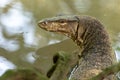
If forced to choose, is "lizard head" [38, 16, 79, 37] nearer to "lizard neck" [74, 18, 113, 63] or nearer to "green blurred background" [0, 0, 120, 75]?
"lizard neck" [74, 18, 113, 63]

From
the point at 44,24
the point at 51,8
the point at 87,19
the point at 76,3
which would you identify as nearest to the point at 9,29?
the point at 51,8

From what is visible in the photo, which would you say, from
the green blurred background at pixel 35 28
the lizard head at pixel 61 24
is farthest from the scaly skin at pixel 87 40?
the green blurred background at pixel 35 28

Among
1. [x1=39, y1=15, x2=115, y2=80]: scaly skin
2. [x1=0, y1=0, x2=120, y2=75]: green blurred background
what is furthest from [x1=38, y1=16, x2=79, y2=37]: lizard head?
[x1=0, y1=0, x2=120, y2=75]: green blurred background

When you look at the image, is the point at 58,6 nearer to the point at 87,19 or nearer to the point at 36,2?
the point at 36,2

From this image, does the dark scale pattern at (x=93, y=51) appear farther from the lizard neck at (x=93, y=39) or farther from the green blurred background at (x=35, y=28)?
the green blurred background at (x=35, y=28)

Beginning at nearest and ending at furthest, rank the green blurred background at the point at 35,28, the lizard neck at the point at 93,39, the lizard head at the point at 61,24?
the lizard head at the point at 61,24 → the lizard neck at the point at 93,39 → the green blurred background at the point at 35,28

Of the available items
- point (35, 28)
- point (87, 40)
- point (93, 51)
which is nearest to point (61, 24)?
point (93, 51)
